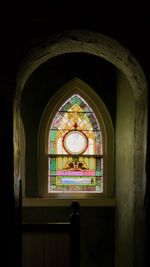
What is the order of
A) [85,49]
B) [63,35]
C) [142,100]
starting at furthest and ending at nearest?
[85,49]
[142,100]
[63,35]

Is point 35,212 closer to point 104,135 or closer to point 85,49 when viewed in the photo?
point 104,135

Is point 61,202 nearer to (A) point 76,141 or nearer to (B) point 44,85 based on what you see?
(A) point 76,141

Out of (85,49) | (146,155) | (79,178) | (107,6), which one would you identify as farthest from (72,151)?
(107,6)

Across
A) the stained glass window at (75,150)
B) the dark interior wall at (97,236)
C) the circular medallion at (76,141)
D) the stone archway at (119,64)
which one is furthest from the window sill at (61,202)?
the stone archway at (119,64)

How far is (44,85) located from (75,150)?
99 cm

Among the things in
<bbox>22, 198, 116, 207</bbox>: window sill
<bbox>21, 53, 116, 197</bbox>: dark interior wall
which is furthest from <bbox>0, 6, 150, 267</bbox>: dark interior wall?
<bbox>21, 53, 116, 197</bbox>: dark interior wall

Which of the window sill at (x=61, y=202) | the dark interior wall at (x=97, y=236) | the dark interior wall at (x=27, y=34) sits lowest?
the dark interior wall at (x=97, y=236)

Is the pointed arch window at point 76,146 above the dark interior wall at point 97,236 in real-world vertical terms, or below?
above

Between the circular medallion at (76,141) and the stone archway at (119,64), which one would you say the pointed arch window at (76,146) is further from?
the stone archway at (119,64)

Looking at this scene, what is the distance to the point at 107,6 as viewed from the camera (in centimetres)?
186

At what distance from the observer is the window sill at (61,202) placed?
423cm

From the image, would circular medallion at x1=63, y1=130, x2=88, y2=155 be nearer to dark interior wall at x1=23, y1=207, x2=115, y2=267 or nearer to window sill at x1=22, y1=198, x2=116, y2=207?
window sill at x1=22, y1=198, x2=116, y2=207

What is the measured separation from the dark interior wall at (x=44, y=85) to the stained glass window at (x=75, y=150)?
0.24 m

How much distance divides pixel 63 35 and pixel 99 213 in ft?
9.54
